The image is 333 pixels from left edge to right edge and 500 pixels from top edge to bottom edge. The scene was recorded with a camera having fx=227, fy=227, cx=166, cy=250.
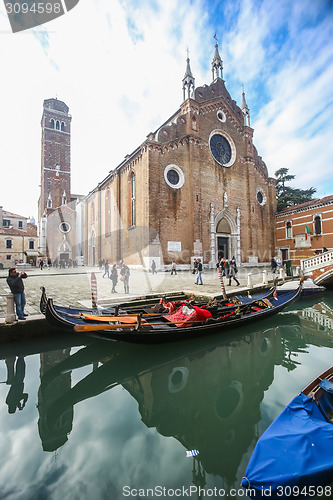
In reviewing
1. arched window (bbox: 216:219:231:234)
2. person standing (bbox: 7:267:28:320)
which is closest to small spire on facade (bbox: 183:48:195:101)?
arched window (bbox: 216:219:231:234)

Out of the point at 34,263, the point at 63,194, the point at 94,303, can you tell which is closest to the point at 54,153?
the point at 63,194

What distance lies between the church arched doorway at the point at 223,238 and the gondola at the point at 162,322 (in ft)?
44.7

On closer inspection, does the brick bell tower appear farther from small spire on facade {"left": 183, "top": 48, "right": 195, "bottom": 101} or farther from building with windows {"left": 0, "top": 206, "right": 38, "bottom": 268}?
small spire on facade {"left": 183, "top": 48, "right": 195, "bottom": 101}

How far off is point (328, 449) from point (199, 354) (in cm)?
365

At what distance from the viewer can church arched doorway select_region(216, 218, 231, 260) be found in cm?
2084

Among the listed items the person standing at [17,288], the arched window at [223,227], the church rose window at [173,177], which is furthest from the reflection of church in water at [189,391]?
the arched window at [223,227]

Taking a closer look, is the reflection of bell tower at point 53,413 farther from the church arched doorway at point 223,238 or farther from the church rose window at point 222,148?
the church rose window at point 222,148

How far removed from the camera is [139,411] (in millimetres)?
3521

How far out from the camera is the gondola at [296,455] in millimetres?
1895

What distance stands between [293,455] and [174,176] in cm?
1861

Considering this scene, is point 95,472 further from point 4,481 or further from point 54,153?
point 54,153

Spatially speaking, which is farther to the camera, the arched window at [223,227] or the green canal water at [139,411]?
the arched window at [223,227]

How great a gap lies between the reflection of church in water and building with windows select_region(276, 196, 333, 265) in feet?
62.8

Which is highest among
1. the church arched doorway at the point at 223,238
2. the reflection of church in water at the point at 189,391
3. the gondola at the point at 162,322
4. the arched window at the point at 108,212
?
the arched window at the point at 108,212
